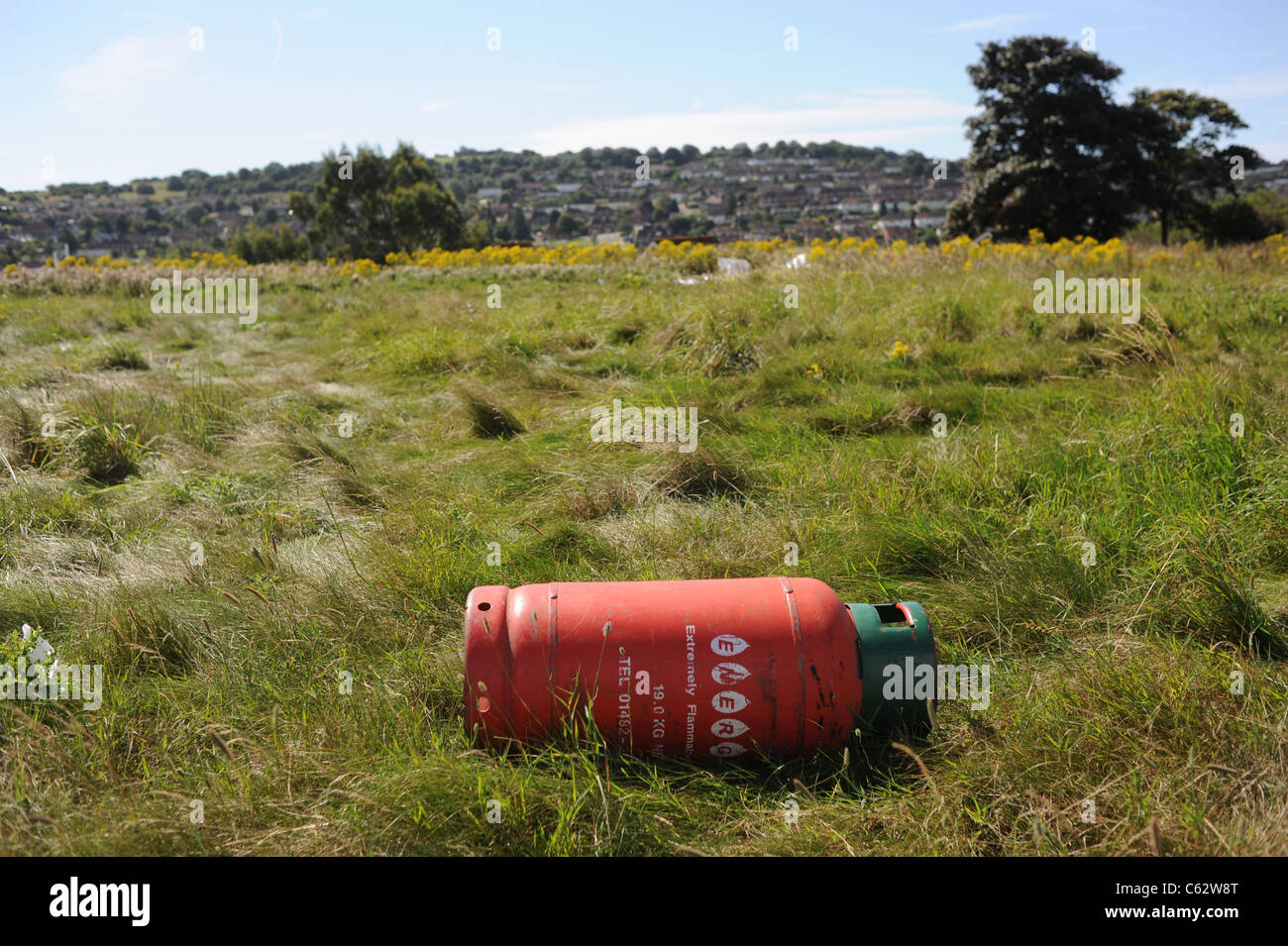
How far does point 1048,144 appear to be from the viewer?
2497 centimetres

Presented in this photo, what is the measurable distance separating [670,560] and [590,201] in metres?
63.6

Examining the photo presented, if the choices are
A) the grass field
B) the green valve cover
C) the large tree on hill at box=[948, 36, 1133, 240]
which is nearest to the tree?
the large tree on hill at box=[948, 36, 1133, 240]

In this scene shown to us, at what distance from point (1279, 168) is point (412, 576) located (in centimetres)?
5160

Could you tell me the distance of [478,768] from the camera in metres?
2.14

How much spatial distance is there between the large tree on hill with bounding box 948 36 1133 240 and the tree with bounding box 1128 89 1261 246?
5.56ft

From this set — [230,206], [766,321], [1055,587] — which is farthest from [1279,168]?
[230,206]

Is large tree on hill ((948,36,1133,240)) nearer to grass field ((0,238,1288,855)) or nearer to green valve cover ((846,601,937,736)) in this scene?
grass field ((0,238,1288,855))

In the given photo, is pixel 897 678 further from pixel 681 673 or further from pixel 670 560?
pixel 670 560

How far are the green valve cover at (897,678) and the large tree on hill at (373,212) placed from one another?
4055 cm

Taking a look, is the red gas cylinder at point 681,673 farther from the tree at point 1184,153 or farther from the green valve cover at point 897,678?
the tree at point 1184,153

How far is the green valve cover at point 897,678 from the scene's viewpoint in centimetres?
242

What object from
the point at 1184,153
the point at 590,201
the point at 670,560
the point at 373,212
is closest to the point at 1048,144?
the point at 1184,153
